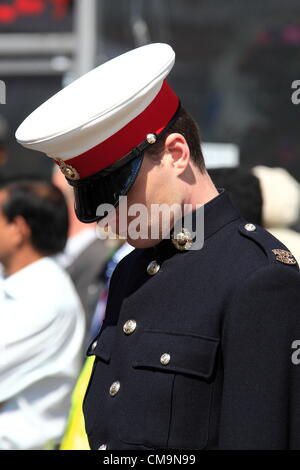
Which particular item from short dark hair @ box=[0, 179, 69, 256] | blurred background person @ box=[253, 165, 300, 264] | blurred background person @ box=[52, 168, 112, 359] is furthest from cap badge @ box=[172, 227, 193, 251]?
blurred background person @ box=[52, 168, 112, 359]

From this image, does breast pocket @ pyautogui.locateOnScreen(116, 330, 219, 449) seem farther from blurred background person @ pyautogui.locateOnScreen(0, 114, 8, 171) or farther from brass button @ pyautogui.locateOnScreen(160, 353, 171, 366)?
blurred background person @ pyautogui.locateOnScreen(0, 114, 8, 171)

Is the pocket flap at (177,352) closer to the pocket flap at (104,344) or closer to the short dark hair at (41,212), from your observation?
the pocket flap at (104,344)

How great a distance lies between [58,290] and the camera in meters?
3.01

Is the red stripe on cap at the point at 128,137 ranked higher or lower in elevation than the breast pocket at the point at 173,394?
higher

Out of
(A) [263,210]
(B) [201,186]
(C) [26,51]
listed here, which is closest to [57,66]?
(C) [26,51]

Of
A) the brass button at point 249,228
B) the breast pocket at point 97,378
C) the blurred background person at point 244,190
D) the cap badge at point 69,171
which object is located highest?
the cap badge at point 69,171

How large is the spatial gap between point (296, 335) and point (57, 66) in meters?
4.00

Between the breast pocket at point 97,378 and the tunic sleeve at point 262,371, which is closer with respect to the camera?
the tunic sleeve at point 262,371

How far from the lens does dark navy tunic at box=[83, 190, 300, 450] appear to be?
1603 mm

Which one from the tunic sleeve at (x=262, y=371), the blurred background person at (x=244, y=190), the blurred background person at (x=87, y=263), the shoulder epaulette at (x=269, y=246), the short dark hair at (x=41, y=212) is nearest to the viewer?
the tunic sleeve at (x=262, y=371)

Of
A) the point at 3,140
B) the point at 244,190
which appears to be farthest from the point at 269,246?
the point at 3,140

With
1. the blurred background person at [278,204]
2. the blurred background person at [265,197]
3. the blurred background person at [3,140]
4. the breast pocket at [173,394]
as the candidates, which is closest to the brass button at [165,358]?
the breast pocket at [173,394]

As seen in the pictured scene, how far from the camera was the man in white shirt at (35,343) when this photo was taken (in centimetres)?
283
